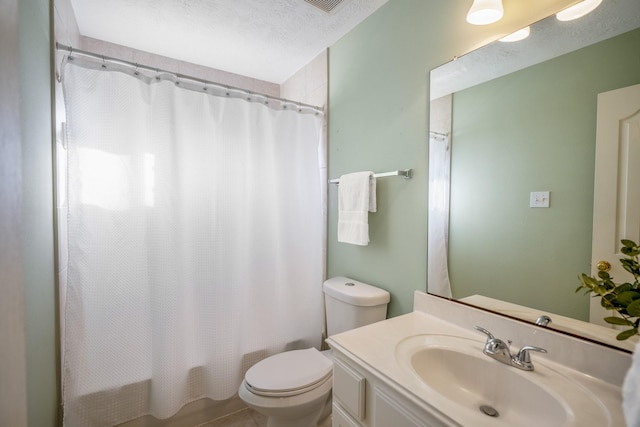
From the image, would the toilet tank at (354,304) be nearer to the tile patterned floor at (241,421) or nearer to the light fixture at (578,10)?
the tile patterned floor at (241,421)

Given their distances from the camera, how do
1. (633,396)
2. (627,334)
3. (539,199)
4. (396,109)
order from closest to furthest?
(633,396) → (627,334) → (539,199) → (396,109)

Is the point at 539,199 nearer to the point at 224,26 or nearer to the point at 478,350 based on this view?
the point at 478,350

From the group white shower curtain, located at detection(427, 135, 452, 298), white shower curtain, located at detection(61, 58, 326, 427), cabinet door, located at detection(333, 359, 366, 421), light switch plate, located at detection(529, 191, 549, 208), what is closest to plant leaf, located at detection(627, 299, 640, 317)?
light switch plate, located at detection(529, 191, 549, 208)

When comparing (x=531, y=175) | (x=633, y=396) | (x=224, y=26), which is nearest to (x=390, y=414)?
(x=633, y=396)

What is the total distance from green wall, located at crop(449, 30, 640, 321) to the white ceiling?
3.20 feet

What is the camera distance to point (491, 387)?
0.89 meters

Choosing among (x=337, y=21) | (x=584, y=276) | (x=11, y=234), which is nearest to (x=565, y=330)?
(x=584, y=276)

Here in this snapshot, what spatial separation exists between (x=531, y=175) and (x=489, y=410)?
0.77m

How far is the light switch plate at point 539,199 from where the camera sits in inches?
36.5

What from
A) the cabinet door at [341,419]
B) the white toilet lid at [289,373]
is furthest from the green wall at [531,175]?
the white toilet lid at [289,373]

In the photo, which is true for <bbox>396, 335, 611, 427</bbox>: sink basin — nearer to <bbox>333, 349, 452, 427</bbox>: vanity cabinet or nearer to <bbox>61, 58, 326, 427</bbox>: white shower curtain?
<bbox>333, 349, 452, 427</bbox>: vanity cabinet

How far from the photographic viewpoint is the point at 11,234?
0.43 metres

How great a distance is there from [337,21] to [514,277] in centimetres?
163

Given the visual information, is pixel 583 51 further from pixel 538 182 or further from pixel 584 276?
pixel 584 276
